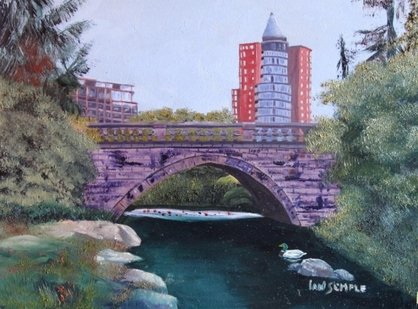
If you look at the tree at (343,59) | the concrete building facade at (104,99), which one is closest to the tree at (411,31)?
the tree at (343,59)

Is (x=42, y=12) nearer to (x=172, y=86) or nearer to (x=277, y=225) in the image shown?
(x=172, y=86)

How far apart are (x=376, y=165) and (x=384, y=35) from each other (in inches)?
33.7

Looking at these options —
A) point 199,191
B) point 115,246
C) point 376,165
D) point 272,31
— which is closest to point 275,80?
point 272,31

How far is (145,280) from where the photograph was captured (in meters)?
3.62

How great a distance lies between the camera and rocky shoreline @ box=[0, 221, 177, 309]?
3568 millimetres

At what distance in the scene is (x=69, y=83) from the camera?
376cm

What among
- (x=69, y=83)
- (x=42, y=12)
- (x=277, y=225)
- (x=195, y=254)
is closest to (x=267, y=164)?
(x=277, y=225)

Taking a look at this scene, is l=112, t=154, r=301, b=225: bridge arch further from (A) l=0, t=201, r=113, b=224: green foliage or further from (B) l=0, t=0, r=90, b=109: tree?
(B) l=0, t=0, r=90, b=109: tree

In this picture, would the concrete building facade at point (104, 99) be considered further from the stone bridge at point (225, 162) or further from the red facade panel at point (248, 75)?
the red facade panel at point (248, 75)

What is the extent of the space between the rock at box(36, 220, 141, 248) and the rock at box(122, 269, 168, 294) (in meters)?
0.23

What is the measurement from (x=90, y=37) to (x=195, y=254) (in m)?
1.56

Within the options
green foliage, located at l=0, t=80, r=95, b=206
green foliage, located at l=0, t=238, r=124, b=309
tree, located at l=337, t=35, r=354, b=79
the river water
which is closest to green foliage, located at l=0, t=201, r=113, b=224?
green foliage, located at l=0, t=80, r=95, b=206

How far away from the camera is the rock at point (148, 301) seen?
3539 millimetres

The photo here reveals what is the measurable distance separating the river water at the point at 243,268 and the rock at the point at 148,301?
73 millimetres
